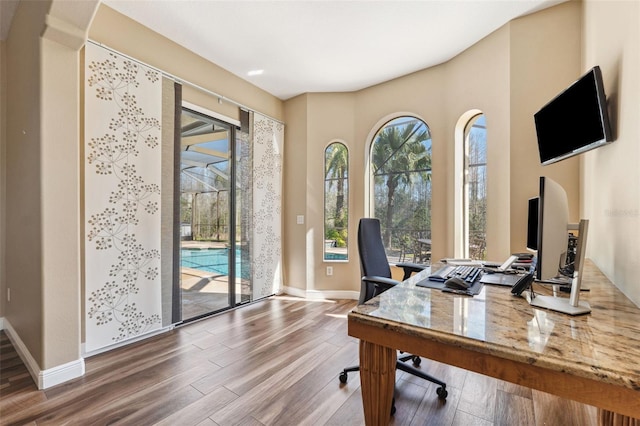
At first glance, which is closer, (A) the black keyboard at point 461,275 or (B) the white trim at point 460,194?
(A) the black keyboard at point 461,275

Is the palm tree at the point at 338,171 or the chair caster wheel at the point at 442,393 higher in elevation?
the palm tree at the point at 338,171

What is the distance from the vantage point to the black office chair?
1843mm

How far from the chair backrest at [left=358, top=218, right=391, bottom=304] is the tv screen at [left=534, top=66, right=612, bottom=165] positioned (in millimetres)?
1355

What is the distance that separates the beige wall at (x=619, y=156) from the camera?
1168 millimetres

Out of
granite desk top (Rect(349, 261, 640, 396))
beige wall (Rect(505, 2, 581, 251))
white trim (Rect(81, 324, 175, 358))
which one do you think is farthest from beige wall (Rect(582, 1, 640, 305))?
white trim (Rect(81, 324, 175, 358))

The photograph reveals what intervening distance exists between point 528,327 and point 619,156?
1109 millimetres

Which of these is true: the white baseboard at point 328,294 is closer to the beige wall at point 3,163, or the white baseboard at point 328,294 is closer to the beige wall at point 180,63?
the beige wall at point 180,63

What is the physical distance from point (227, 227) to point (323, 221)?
1.36m

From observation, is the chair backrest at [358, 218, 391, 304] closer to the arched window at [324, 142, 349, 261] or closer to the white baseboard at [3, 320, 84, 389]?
the arched window at [324, 142, 349, 261]

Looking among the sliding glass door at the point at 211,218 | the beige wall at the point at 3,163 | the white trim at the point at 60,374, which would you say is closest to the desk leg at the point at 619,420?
the white trim at the point at 60,374

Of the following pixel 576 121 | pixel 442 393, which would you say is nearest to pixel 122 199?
pixel 442 393

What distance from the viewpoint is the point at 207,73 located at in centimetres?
326

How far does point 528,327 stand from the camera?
922mm

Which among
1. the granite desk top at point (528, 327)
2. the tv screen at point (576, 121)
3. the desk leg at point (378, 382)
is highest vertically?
the tv screen at point (576, 121)
